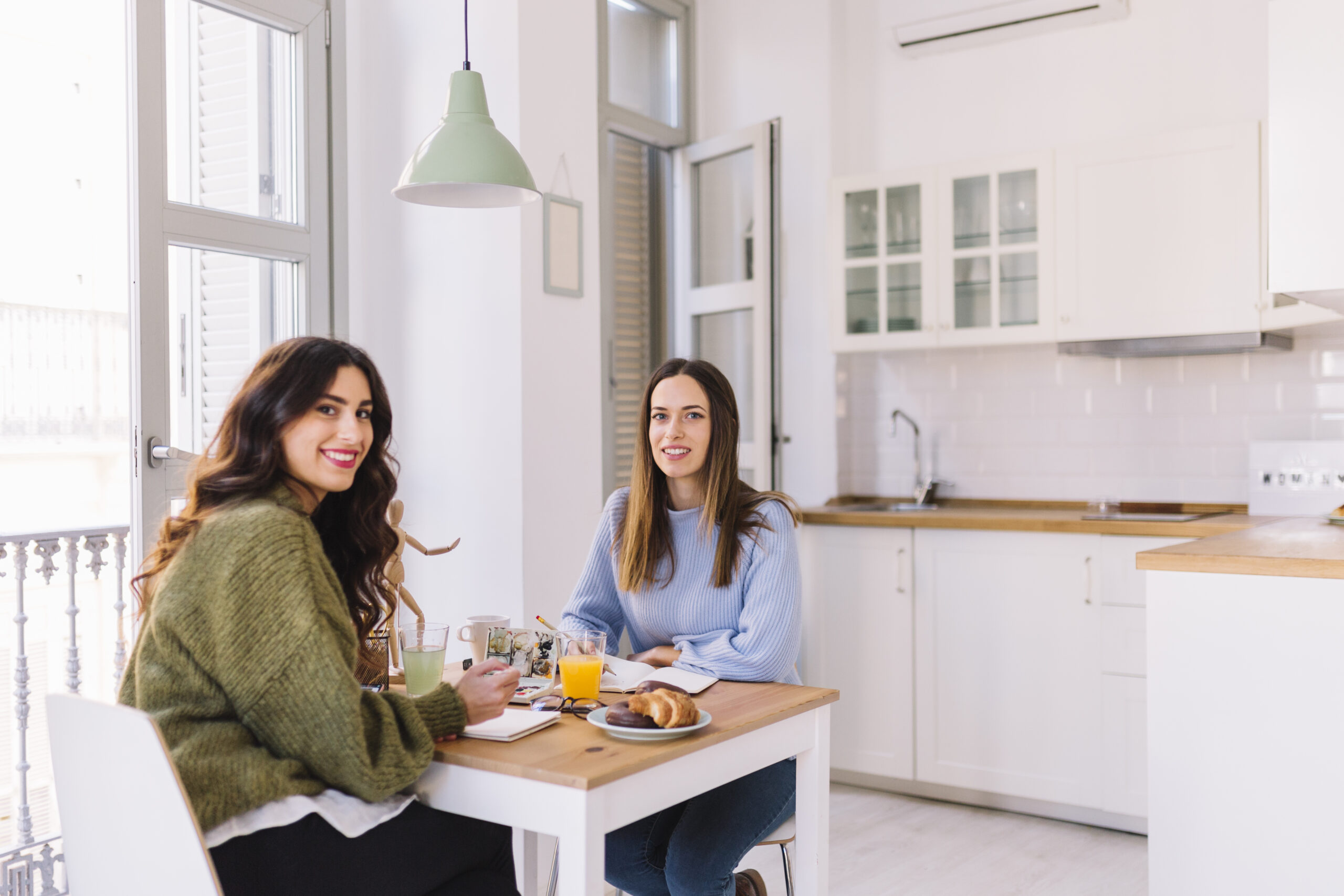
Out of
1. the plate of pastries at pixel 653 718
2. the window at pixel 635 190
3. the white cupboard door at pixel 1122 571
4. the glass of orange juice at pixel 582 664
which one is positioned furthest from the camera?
the window at pixel 635 190

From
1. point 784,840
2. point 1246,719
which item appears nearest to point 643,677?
point 784,840

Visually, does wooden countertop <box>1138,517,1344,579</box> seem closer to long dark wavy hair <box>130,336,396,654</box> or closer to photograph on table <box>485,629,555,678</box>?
photograph on table <box>485,629,555,678</box>

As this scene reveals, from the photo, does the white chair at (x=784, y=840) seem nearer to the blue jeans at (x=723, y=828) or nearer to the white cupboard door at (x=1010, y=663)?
the blue jeans at (x=723, y=828)

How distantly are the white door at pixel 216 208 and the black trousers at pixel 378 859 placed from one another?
4.91ft

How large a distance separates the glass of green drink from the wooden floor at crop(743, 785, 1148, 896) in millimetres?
1635

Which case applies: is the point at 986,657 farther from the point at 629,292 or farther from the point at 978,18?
the point at 978,18

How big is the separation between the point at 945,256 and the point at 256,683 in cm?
301

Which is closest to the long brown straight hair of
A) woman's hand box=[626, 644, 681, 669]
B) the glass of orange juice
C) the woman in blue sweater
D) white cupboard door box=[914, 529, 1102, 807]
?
the woman in blue sweater

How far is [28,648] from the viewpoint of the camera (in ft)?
11.5

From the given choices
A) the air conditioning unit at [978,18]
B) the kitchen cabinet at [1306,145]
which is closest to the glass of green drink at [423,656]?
the kitchen cabinet at [1306,145]

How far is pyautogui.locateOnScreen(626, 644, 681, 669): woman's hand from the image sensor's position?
2.20 m

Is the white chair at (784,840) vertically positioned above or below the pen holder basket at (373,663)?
below

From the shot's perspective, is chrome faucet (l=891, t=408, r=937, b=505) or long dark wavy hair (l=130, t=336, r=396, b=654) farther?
chrome faucet (l=891, t=408, r=937, b=505)

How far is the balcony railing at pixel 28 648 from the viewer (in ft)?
8.78
